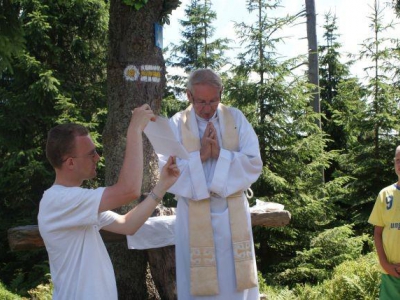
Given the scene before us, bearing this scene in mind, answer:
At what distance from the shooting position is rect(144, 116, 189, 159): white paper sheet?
114 inches

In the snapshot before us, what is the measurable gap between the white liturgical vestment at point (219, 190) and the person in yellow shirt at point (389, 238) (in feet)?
3.49

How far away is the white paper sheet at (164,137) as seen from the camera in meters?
2.89

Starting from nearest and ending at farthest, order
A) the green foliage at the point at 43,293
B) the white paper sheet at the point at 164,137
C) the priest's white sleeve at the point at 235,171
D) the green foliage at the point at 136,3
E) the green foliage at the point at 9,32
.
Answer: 1. the white paper sheet at the point at 164,137
2. the priest's white sleeve at the point at 235,171
3. the green foliage at the point at 9,32
4. the green foliage at the point at 136,3
5. the green foliage at the point at 43,293

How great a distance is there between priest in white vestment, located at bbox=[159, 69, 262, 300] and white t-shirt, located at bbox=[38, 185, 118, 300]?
4.48 ft

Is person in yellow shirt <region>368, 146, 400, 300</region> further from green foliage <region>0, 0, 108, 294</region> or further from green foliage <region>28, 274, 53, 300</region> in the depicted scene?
green foliage <region>0, 0, 108, 294</region>

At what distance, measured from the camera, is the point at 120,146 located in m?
4.92

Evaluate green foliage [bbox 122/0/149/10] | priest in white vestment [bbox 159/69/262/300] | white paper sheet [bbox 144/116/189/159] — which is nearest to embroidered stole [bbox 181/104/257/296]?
priest in white vestment [bbox 159/69/262/300]

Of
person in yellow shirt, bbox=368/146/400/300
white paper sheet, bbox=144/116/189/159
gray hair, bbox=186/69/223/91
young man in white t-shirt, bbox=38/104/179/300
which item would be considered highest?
gray hair, bbox=186/69/223/91

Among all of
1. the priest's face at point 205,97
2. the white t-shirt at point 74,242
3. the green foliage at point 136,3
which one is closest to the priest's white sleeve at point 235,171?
the priest's face at point 205,97

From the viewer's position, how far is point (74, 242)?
2.41 meters

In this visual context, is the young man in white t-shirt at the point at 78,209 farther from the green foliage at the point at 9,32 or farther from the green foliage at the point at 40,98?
the green foliage at the point at 40,98

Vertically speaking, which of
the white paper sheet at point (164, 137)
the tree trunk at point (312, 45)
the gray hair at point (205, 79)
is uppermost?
the tree trunk at point (312, 45)

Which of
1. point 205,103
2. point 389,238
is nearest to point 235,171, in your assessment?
point 205,103

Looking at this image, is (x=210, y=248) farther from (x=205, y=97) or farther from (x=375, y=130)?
(x=375, y=130)
